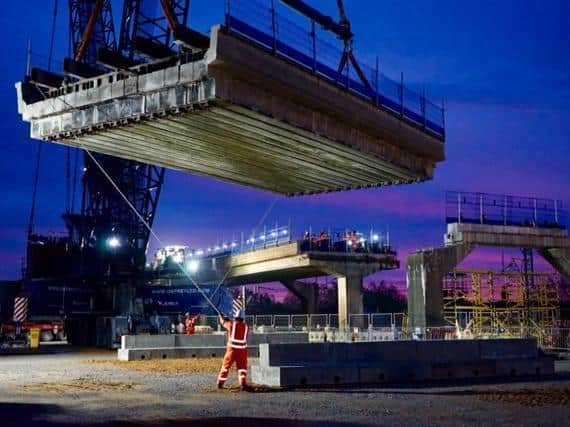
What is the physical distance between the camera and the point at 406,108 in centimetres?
2575

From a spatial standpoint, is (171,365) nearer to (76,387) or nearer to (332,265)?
(76,387)

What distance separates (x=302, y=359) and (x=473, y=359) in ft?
17.9

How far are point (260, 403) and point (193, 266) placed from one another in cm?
4860

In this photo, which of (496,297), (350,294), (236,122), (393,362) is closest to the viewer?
(393,362)

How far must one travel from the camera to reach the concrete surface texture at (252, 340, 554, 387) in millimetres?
17203

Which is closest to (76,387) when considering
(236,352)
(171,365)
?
(236,352)

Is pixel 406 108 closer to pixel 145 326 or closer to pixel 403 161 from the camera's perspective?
pixel 403 161

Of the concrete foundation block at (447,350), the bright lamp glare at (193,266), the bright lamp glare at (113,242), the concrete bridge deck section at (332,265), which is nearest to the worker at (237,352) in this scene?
the concrete foundation block at (447,350)

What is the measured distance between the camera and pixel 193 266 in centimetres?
6203

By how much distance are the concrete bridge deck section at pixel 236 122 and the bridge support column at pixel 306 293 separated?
42.5 meters

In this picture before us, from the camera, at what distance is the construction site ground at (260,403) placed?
11.9 meters

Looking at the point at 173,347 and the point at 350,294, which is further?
the point at 350,294

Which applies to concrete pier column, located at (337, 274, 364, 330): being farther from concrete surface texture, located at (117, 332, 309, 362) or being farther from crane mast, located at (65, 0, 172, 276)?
concrete surface texture, located at (117, 332, 309, 362)

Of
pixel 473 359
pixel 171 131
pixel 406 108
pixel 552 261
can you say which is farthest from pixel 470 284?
pixel 171 131
